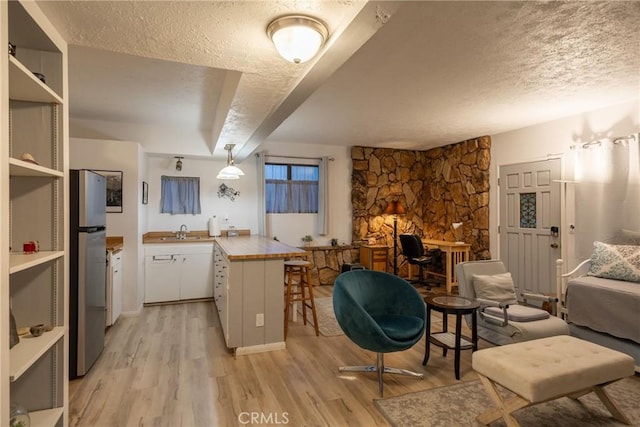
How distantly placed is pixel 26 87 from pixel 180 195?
3805 mm

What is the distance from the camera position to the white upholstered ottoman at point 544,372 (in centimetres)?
178

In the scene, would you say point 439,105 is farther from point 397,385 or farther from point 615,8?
point 397,385

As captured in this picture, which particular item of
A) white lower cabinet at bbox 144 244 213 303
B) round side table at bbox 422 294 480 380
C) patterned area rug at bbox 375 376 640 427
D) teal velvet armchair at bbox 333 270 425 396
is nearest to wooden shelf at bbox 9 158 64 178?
teal velvet armchair at bbox 333 270 425 396

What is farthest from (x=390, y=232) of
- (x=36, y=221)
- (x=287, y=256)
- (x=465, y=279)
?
(x=36, y=221)

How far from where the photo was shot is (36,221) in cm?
170

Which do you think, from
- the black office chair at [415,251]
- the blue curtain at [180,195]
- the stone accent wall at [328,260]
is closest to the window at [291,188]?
the stone accent wall at [328,260]

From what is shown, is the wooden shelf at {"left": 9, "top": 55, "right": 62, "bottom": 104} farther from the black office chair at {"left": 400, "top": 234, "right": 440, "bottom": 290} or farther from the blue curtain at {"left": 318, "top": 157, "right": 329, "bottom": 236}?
the black office chair at {"left": 400, "top": 234, "right": 440, "bottom": 290}

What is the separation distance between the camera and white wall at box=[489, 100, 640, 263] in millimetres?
3723

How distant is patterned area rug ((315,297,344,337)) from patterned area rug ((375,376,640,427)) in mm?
1368

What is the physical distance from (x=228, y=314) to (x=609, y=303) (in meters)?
3.34

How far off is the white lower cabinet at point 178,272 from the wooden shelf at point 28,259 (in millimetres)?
3077

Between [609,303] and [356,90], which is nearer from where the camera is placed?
[609,303]

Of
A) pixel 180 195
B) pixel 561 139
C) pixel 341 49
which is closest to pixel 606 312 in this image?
pixel 561 139

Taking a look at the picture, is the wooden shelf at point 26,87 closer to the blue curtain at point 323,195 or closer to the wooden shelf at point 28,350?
the wooden shelf at point 28,350
